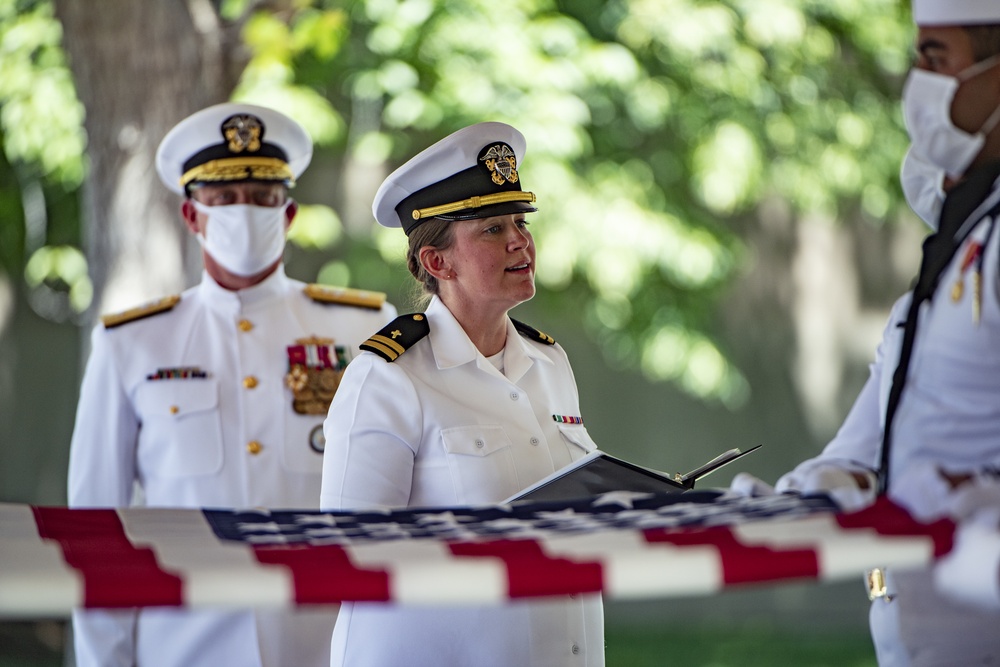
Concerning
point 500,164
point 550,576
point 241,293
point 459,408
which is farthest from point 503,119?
point 550,576

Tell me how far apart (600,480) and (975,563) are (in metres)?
1.01

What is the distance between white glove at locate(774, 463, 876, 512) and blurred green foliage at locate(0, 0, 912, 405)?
3733 mm

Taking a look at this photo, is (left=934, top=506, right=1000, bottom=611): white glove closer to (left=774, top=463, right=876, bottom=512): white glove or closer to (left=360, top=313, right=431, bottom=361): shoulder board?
(left=774, top=463, right=876, bottom=512): white glove

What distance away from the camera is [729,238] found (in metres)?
6.58

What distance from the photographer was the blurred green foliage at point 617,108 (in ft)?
19.2

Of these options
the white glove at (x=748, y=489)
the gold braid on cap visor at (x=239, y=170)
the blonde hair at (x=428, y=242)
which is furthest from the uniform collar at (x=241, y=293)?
the white glove at (x=748, y=489)

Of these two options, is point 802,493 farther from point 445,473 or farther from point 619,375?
point 619,375

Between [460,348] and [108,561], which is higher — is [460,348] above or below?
above

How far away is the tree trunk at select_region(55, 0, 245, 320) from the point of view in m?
5.33

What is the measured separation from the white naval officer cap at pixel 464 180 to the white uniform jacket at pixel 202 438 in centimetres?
95

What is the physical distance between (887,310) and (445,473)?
278 inches

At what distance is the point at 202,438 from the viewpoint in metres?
3.71

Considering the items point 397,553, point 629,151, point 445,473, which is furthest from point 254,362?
point 629,151

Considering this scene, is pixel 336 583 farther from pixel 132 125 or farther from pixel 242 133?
pixel 132 125
